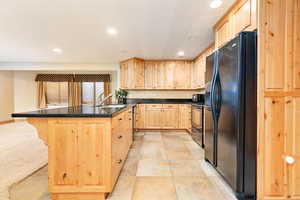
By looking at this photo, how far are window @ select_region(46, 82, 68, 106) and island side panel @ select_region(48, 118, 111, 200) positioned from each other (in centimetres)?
607

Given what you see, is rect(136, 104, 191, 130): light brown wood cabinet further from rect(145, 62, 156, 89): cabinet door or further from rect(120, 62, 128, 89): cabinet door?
rect(120, 62, 128, 89): cabinet door

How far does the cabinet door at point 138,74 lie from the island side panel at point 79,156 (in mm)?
3664

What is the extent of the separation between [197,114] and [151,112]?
1.82 metres

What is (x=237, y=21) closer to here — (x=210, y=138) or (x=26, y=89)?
(x=210, y=138)

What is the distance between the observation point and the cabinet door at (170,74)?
5398mm

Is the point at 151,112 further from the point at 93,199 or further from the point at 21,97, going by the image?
the point at 21,97

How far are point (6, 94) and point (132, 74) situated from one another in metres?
5.73

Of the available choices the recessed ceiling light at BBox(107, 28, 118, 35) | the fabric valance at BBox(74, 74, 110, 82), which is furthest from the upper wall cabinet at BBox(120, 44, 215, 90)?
the recessed ceiling light at BBox(107, 28, 118, 35)

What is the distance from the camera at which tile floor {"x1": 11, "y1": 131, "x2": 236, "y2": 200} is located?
1707 mm

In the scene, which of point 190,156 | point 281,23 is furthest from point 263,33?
point 190,156

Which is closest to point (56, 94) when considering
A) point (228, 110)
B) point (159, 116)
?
point (159, 116)

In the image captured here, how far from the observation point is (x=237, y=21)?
2.09 metres

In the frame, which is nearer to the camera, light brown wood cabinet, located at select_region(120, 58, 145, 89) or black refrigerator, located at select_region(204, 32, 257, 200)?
black refrigerator, located at select_region(204, 32, 257, 200)

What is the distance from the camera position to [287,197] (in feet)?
5.10
